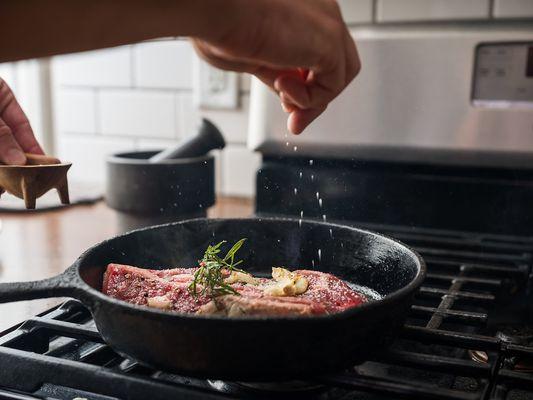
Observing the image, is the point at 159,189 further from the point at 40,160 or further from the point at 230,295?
the point at 230,295

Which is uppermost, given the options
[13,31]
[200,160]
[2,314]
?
[13,31]

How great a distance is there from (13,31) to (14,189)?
0.46 meters

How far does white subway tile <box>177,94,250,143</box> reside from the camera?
1.50m

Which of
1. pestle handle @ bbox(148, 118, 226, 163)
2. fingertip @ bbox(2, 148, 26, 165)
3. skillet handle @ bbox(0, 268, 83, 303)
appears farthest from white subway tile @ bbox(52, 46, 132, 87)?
skillet handle @ bbox(0, 268, 83, 303)

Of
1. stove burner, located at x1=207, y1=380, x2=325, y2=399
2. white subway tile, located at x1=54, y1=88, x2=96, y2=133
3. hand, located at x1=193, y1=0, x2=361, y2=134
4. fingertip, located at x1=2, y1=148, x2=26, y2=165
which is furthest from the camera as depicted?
white subway tile, located at x1=54, y1=88, x2=96, y2=133

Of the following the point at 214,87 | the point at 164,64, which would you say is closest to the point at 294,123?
the point at 214,87

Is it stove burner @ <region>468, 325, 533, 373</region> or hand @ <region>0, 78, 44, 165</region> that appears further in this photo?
hand @ <region>0, 78, 44, 165</region>

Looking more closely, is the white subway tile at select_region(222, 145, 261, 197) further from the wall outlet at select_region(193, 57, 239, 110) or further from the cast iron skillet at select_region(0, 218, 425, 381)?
the cast iron skillet at select_region(0, 218, 425, 381)

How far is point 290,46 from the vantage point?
0.54 meters

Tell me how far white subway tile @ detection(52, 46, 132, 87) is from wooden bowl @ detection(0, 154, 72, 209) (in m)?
0.89

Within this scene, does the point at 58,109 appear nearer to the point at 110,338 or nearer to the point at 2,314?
the point at 2,314

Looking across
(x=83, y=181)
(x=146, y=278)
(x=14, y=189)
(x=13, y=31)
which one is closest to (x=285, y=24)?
(x=13, y=31)

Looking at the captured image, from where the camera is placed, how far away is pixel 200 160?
1159 millimetres

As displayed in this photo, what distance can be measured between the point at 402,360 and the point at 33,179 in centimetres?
50
